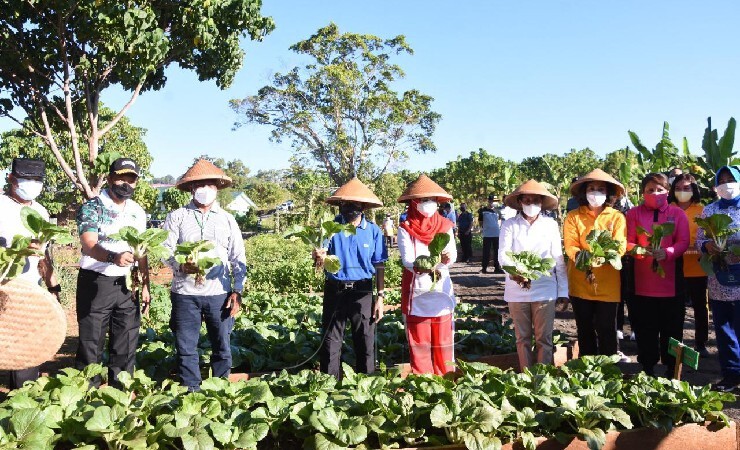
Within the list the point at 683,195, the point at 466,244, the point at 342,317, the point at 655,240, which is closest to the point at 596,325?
the point at 655,240

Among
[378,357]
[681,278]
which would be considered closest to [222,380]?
[378,357]

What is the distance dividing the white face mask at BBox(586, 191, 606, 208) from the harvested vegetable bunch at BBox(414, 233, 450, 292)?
123cm

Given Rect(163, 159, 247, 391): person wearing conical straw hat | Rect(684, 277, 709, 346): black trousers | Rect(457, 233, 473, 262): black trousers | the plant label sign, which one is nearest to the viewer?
the plant label sign

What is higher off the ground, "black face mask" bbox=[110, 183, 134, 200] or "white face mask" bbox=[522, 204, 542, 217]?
"black face mask" bbox=[110, 183, 134, 200]

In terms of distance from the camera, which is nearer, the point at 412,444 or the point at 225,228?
the point at 412,444

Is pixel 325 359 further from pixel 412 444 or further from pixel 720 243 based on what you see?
pixel 720 243

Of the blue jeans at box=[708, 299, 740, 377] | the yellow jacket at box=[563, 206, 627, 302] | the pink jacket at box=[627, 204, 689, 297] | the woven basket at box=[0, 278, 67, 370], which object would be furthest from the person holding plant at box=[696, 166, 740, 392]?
the woven basket at box=[0, 278, 67, 370]

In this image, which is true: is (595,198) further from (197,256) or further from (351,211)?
(197,256)

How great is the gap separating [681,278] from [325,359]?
9.71 ft

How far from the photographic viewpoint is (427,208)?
4.21 metres

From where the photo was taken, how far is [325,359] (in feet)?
14.0

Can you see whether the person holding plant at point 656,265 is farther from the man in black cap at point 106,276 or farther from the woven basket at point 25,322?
the woven basket at point 25,322

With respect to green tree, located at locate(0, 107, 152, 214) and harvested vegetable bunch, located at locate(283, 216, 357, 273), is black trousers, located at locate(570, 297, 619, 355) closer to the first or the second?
harvested vegetable bunch, located at locate(283, 216, 357, 273)

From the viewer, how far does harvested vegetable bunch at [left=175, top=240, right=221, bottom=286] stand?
3.67 m
